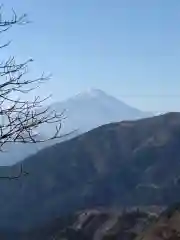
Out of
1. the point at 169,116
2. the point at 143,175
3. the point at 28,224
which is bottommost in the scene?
the point at 28,224

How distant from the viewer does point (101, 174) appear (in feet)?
472

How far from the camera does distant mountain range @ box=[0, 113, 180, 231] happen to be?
410 feet

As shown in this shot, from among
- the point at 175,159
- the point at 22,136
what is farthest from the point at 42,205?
the point at 22,136

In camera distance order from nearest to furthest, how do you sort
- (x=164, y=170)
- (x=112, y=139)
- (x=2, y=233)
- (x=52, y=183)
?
(x=2, y=233)
(x=164, y=170)
(x=52, y=183)
(x=112, y=139)

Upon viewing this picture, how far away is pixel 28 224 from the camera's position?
399 feet

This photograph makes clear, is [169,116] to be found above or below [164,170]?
above

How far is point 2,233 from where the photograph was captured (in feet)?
353

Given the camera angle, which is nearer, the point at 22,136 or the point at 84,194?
the point at 22,136

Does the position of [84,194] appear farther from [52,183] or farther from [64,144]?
[64,144]

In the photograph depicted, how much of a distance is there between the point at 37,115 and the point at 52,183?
145 metres

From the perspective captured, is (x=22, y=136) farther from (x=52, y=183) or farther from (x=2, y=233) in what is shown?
(x=52, y=183)

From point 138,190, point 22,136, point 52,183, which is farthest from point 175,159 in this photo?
point 22,136

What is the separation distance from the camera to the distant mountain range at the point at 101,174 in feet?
410

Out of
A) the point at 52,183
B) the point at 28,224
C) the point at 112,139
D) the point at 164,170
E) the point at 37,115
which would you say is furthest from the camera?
the point at 112,139
